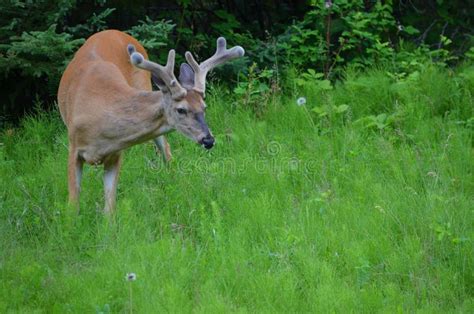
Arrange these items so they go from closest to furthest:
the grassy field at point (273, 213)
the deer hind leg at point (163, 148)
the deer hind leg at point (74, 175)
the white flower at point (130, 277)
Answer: the white flower at point (130, 277)
the grassy field at point (273, 213)
the deer hind leg at point (74, 175)
the deer hind leg at point (163, 148)

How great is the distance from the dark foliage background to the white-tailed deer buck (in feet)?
3.45

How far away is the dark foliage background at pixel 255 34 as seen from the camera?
8477 mm

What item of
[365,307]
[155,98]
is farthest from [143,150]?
[365,307]

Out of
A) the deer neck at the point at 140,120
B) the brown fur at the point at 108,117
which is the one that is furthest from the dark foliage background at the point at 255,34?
the deer neck at the point at 140,120

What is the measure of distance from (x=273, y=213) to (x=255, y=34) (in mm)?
4465

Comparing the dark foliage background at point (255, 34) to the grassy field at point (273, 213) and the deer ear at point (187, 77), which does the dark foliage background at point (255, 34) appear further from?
the deer ear at point (187, 77)

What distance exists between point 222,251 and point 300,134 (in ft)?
8.15

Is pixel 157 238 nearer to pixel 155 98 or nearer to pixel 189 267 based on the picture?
pixel 189 267

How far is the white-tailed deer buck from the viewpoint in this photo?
21.3 ft

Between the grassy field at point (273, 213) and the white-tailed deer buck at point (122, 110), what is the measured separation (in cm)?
37

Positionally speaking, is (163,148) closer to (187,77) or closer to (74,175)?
(74,175)

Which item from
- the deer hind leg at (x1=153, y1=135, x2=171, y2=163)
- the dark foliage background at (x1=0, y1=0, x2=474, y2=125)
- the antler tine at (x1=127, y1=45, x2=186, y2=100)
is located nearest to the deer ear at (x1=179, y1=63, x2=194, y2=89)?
the antler tine at (x1=127, y1=45, x2=186, y2=100)

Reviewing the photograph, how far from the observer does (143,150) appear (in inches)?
327

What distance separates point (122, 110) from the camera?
22.1 feet
